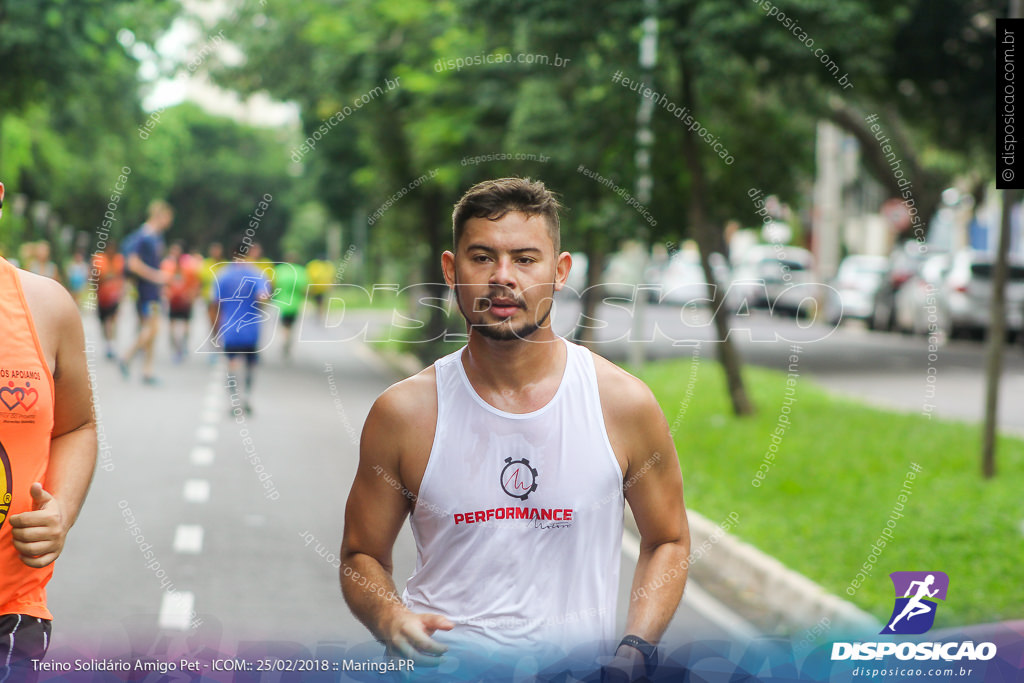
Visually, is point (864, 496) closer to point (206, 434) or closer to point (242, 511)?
point (242, 511)

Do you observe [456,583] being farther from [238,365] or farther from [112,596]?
[238,365]

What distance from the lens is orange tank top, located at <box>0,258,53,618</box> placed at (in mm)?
2285

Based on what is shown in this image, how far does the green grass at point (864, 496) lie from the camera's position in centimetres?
628

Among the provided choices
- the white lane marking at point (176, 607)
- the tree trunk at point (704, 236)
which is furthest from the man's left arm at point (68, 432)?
the tree trunk at point (704, 236)

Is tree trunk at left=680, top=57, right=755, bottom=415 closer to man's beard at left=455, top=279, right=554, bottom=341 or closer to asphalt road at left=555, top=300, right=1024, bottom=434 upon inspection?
asphalt road at left=555, top=300, right=1024, bottom=434

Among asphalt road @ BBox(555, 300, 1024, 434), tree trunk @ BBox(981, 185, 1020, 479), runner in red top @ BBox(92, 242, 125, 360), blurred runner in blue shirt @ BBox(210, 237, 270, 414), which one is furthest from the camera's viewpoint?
runner in red top @ BBox(92, 242, 125, 360)

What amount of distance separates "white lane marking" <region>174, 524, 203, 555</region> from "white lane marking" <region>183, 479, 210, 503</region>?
84 cm

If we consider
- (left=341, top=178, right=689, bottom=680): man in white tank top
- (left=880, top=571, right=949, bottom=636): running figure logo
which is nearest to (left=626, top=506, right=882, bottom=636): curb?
(left=880, top=571, right=949, bottom=636): running figure logo

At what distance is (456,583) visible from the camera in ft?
7.76

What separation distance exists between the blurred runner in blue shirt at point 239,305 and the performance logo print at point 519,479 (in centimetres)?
102

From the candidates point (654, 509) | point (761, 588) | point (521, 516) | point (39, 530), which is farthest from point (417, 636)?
point (761, 588)

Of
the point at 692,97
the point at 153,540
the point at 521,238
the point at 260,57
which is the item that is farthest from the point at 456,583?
the point at 260,57

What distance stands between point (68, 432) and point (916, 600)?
1.64 metres

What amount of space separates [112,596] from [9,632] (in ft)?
13.4
